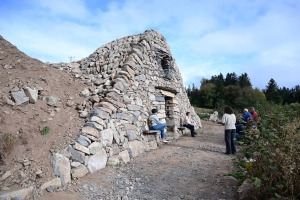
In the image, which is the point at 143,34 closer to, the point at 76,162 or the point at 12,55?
the point at 12,55

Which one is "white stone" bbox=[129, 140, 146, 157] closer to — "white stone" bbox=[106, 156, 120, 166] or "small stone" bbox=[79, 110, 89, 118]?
"white stone" bbox=[106, 156, 120, 166]

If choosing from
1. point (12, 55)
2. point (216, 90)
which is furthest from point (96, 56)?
point (216, 90)

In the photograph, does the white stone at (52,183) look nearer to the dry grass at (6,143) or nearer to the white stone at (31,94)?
the dry grass at (6,143)

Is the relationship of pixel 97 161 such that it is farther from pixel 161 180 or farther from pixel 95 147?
pixel 161 180

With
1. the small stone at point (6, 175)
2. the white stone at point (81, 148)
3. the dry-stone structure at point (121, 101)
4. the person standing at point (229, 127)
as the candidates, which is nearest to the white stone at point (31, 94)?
the dry-stone structure at point (121, 101)

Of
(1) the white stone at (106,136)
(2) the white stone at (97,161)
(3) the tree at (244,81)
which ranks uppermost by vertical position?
(3) the tree at (244,81)

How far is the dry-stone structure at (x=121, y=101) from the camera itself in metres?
4.55

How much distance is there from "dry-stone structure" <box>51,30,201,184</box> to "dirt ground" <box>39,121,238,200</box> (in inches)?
14.7

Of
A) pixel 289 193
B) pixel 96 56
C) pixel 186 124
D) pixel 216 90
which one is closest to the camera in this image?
pixel 289 193

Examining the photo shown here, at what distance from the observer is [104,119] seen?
532 centimetres

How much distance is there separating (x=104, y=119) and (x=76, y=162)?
144cm

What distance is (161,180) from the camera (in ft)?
13.7

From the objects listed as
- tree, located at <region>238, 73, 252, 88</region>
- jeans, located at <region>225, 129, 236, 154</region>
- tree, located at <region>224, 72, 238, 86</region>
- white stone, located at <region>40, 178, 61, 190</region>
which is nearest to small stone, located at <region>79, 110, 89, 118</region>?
white stone, located at <region>40, 178, 61, 190</region>

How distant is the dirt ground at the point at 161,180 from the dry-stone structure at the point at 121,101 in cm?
37
